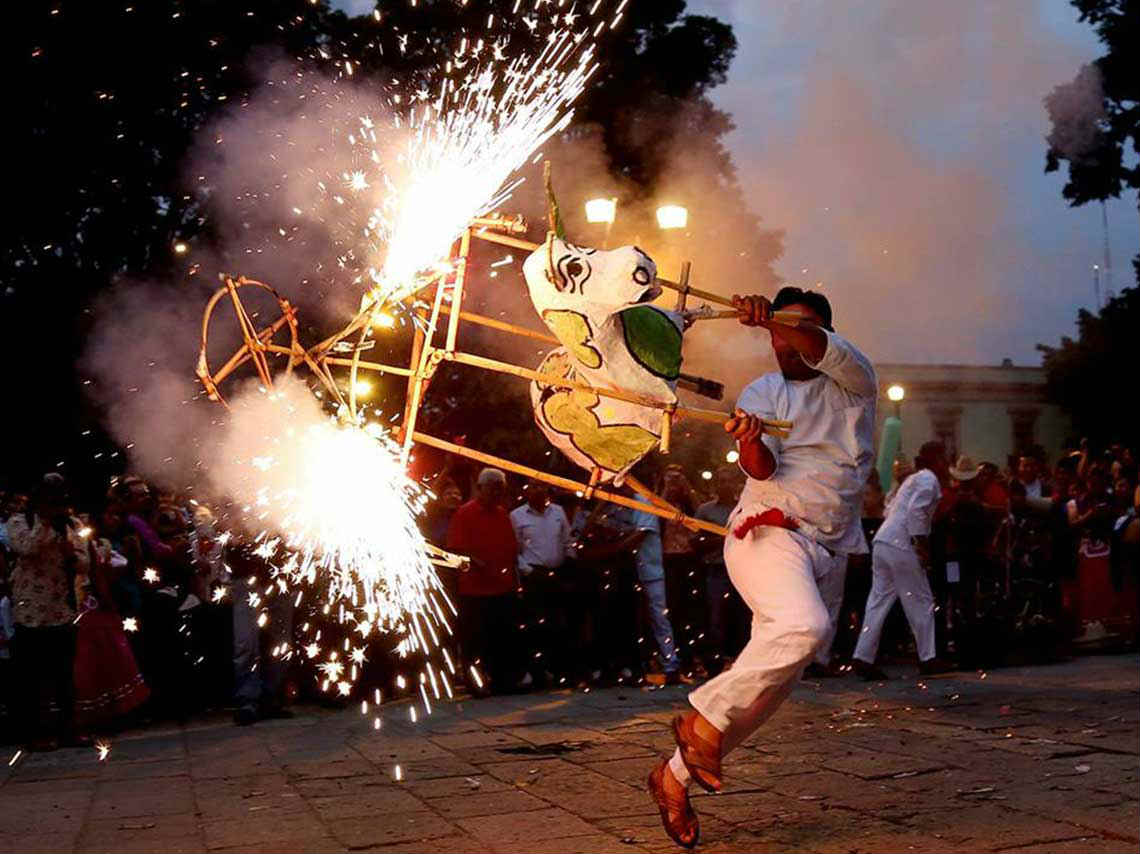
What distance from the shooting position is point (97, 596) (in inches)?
372

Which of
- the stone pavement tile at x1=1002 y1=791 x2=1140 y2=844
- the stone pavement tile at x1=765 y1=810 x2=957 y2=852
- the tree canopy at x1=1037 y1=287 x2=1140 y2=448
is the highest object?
the tree canopy at x1=1037 y1=287 x2=1140 y2=448

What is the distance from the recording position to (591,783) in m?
6.56

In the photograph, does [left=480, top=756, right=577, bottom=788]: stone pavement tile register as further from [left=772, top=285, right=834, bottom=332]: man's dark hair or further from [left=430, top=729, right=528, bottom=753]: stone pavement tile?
[left=772, top=285, right=834, bottom=332]: man's dark hair

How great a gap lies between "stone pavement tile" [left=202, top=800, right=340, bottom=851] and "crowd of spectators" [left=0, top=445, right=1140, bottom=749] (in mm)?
3472

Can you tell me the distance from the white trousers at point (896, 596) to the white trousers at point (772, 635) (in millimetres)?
5937

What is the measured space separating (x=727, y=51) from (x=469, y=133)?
72.7ft

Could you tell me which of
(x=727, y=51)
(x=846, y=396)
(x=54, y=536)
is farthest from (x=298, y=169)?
(x=727, y=51)

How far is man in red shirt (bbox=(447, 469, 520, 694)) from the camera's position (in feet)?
36.3

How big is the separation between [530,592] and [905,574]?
10.0ft

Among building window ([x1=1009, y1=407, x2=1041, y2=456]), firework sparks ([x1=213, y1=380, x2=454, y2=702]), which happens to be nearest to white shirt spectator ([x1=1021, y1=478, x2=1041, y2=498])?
firework sparks ([x1=213, y1=380, x2=454, y2=702])

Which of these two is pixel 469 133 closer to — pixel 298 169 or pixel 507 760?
pixel 507 760

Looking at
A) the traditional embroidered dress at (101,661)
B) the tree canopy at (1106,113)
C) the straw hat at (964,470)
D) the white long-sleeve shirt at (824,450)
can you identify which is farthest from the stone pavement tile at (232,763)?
the tree canopy at (1106,113)

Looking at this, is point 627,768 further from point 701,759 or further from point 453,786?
point 701,759

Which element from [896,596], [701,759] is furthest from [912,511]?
[701,759]
